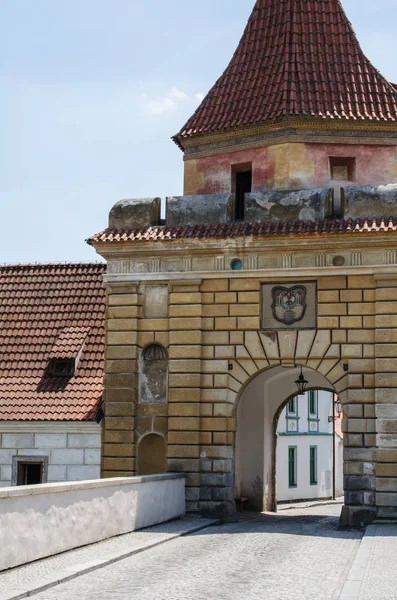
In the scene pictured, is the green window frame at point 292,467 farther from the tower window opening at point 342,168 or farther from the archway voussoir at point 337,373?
the tower window opening at point 342,168

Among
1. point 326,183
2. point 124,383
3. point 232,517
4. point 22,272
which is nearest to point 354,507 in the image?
point 232,517

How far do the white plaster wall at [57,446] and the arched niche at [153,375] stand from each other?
4.96 feet

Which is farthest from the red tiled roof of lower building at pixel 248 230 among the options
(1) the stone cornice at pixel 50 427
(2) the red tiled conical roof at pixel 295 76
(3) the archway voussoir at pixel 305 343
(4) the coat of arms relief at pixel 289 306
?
(1) the stone cornice at pixel 50 427

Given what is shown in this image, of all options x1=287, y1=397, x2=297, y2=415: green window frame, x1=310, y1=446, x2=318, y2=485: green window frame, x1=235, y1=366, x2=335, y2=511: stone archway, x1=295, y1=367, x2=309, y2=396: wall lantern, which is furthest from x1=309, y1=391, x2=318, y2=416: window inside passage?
x1=295, y1=367, x2=309, y2=396: wall lantern

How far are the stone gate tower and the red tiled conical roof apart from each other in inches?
1.9

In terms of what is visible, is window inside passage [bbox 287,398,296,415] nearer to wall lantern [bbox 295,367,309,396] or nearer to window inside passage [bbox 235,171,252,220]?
wall lantern [bbox 295,367,309,396]

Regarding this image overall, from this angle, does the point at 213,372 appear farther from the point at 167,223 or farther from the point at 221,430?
the point at 167,223

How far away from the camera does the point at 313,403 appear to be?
3981cm

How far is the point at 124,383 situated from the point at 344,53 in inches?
359

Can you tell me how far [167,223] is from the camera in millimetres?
Answer: 23234

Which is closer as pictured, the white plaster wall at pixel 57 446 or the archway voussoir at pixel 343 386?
the archway voussoir at pixel 343 386

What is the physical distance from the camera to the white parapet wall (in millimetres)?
13602

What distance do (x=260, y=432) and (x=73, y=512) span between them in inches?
455

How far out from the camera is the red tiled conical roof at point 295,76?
23.1m
